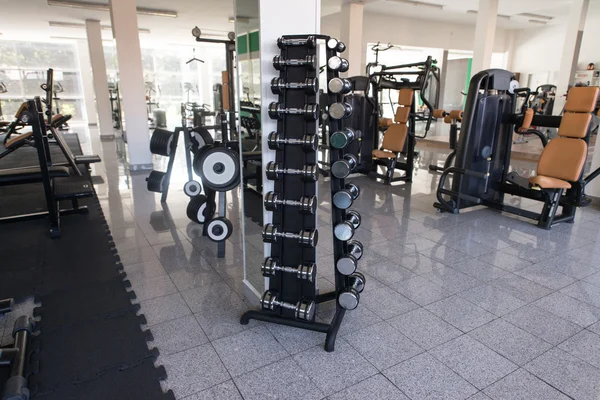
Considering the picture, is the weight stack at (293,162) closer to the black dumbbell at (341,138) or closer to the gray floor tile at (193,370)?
the black dumbbell at (341,138)

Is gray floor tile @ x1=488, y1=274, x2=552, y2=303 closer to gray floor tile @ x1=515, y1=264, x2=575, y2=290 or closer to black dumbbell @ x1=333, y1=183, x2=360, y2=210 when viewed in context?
gray floor tile @ x1=515, y1=264, x2=575, y2=290

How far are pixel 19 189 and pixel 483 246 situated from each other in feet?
17.5

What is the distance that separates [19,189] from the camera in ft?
16.1

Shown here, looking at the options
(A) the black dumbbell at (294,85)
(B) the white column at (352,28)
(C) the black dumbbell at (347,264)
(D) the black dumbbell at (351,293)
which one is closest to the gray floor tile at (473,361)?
(D) the black dumbbell at (351,293)

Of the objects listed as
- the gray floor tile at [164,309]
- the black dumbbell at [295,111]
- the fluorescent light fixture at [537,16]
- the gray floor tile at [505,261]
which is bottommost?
the gray floor tile at [164,309]

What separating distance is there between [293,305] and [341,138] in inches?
34.4

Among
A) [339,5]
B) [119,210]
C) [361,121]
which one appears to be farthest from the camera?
[339,5]

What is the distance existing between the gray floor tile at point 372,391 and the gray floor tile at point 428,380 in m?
0.03

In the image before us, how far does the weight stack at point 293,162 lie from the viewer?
1.75 metres

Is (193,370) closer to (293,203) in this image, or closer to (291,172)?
(293,203)

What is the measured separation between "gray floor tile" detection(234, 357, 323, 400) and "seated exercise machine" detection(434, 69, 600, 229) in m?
2.93

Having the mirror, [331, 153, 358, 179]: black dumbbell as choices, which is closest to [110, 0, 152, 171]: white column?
the mirror

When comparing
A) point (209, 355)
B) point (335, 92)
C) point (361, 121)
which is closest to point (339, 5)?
point (361, 121)

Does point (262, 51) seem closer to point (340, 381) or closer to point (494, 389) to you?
point (340, 381)
